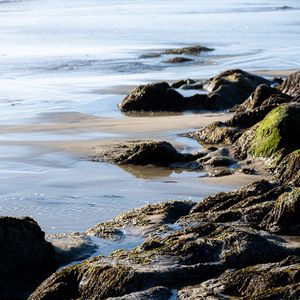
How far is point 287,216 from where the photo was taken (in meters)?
6.49

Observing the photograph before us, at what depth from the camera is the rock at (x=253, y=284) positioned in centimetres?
499

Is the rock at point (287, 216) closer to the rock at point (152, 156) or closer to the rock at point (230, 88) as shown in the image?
the rock at point (152, 156)

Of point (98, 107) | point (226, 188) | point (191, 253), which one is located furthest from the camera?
point (98, 107)

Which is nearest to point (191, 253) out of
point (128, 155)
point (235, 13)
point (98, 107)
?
point (128, 155)

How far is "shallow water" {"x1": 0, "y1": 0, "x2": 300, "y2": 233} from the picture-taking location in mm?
9023

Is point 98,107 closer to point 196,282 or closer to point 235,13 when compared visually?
point 196,282

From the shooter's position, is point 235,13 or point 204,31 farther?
point 235,13

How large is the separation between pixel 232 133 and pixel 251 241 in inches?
236

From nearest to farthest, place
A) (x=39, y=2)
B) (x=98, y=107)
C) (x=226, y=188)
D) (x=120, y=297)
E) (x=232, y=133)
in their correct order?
(x=120, y=297) → (x=226, y=188) → (x=232, y=133) → (x=98, y=107) → (x=39, y=2)

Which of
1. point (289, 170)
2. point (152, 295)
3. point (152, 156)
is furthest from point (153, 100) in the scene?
point (152, 295)

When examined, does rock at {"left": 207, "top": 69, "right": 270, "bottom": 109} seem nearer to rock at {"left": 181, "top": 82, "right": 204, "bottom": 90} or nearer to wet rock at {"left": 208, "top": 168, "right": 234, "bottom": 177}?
rock at {"left": 181, "top": 82, "right": 204, "bottom": 90}

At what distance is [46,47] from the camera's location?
31188 millimetres

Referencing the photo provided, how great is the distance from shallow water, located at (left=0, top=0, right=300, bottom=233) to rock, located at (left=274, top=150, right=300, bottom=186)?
580 millimetres

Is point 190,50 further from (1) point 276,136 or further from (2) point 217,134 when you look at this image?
(1) point 276,136
